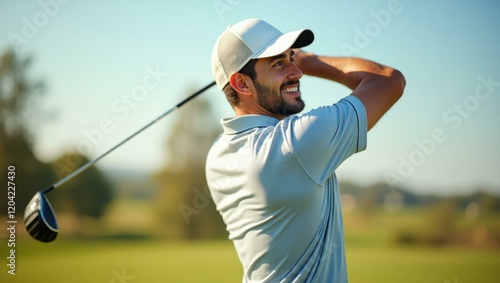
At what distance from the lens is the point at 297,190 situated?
167 cm

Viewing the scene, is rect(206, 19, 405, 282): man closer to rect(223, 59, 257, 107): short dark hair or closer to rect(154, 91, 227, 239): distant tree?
rect(223, 59, 257, 107): short dark hair

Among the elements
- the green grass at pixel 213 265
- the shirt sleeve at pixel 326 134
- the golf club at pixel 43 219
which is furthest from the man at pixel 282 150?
the green grass at pixel 213 265

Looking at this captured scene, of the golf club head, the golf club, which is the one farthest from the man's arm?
the golf club head

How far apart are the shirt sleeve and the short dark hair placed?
0.97 feet

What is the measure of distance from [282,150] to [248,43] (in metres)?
0.43

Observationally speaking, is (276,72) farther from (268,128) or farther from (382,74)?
(382,74)

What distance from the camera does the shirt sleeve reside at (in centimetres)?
164

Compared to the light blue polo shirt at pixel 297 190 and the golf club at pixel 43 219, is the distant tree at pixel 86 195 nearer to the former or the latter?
the golf club at pixel 43 219

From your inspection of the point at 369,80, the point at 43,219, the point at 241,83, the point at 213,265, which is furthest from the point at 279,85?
the point at 213,265

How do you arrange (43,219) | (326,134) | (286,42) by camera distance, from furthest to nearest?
(43,219) < (286,42) < (326,134)

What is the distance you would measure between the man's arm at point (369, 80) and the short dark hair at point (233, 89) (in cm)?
35

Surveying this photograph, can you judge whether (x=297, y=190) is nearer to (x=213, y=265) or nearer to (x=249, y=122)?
(x=249, y=122)

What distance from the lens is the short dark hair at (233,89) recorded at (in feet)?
A: 6.24

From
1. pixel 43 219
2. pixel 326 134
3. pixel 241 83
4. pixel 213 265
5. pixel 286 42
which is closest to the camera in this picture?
pixel 326 134
